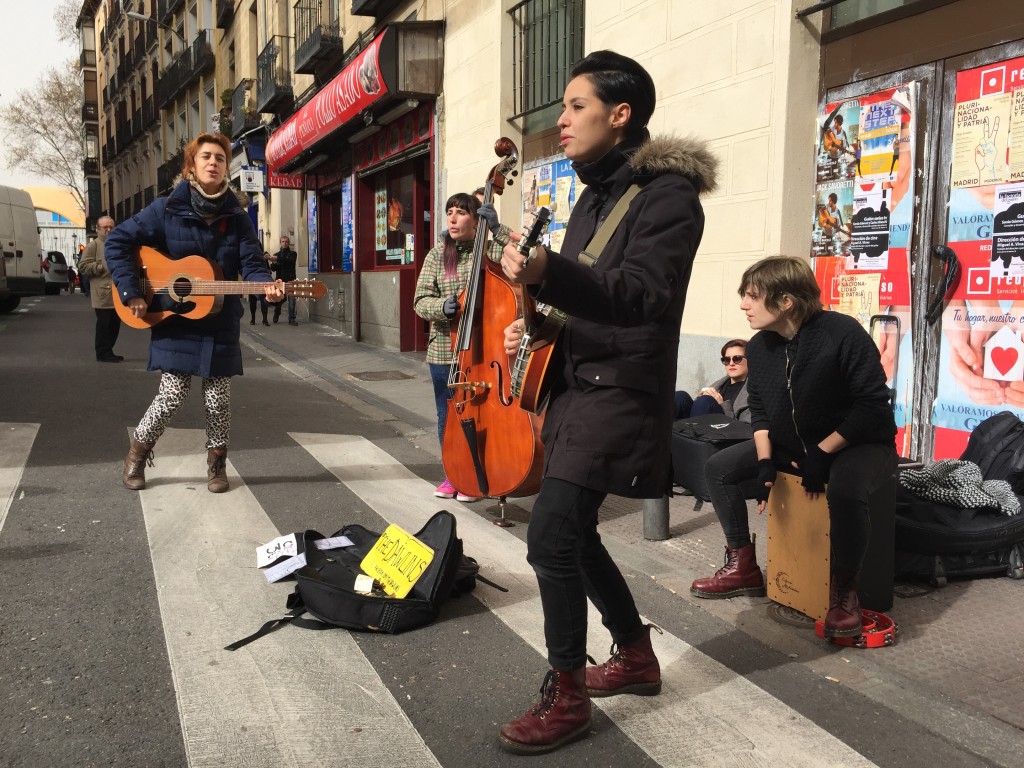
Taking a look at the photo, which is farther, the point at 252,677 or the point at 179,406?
the point at 179,406

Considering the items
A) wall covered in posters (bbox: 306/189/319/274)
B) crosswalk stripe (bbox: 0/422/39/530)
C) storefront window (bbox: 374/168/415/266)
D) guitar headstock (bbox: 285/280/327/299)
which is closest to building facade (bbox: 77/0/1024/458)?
storefront window (bbox: 374/168/415/266)

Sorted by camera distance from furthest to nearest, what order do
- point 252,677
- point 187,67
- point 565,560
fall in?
1. point 187,67
2. point 252,677
3. point 565,560

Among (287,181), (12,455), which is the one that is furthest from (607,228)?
(287,181)

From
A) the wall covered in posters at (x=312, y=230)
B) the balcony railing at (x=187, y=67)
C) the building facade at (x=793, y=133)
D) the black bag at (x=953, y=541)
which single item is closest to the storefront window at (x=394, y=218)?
the building facade at (x=793, y=133)

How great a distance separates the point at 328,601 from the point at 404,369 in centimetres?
847

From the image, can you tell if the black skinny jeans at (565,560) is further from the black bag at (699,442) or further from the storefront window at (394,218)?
the storefront window at (394,218)

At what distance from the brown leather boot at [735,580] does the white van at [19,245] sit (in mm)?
21308

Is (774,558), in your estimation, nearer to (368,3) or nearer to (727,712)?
(727,712)

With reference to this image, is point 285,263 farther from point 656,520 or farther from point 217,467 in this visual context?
point 656,520

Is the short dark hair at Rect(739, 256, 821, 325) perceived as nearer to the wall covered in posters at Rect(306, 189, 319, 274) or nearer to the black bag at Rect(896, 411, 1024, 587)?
the black bag at Rect(896, 411, 1024, 587)

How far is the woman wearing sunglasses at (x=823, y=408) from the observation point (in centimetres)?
329

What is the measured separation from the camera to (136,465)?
210 inches

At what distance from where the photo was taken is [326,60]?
1736cm

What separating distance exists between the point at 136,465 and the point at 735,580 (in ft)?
12.0
